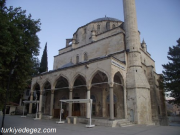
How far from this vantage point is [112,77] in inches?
422

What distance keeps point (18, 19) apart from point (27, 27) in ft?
3.73

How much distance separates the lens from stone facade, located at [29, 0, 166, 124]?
1168cm

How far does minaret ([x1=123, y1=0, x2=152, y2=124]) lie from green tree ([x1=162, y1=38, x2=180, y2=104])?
3611mm

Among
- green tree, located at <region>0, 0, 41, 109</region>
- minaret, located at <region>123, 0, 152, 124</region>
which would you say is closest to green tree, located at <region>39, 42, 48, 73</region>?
minaret, located at <region>123, 0, 152, 124</region>

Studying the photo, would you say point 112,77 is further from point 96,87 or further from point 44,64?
point 44,64

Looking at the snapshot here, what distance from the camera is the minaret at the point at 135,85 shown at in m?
11.6

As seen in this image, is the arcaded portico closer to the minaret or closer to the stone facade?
the stone facade

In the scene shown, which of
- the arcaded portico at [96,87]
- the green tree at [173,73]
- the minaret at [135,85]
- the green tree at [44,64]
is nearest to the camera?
the arcaded portico at [96,87]

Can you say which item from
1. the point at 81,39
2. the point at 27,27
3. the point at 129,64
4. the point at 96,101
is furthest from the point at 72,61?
the point at 27,27

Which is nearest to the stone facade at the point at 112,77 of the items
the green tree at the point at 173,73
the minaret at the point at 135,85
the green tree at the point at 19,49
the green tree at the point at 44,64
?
the minaret at the point at 135,85

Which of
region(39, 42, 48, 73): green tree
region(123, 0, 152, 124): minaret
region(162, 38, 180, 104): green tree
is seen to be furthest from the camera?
region(39, 42, 48, 73): green tree

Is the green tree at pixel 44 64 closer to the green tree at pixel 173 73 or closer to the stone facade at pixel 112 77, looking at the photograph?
the stone facade at pixel 112 77

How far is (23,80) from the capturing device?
7582 mm

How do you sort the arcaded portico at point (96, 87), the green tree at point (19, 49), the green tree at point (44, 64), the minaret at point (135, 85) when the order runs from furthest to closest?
1. the green tree at point (44, 64)
2. the minaret at point (135, 85)
3. the arcaded portico at point (96, 87)
4. the green tree at point (19, 49)
